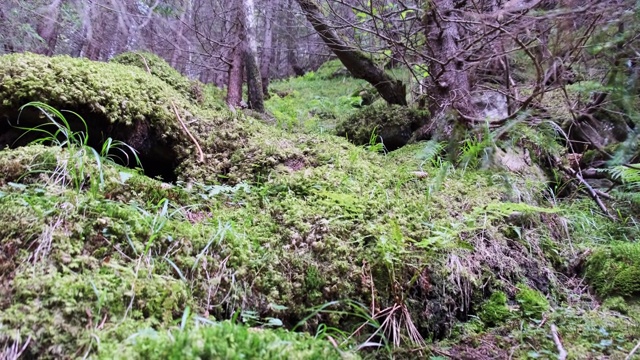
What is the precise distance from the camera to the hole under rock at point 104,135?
2.82 m

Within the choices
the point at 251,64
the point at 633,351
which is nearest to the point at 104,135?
the point at 251,64

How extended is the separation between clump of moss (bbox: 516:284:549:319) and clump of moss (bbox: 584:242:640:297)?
616 millimetres

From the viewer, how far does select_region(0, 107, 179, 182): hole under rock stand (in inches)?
111

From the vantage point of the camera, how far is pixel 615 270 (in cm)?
285

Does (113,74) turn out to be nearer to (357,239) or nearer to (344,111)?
(357,239)

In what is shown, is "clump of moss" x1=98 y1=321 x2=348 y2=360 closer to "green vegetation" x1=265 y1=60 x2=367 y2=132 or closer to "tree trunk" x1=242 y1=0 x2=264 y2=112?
"green vegetation" x1=265 y1=60 x2=367 y2=132

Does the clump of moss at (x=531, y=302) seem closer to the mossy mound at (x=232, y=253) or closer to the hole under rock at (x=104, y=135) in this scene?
the mossy mound at (x=232, y=253)

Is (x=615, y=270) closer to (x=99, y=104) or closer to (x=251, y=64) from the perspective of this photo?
(x=99, y=104)

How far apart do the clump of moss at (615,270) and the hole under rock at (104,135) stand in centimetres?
350

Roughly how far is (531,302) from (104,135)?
3.39 m

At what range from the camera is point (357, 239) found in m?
2.40

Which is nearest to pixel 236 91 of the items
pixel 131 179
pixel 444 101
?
pixel 444 101

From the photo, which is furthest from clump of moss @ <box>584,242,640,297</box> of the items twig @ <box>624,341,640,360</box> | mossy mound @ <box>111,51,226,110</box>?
mossy mound @ <box>111,51,226,110</box>

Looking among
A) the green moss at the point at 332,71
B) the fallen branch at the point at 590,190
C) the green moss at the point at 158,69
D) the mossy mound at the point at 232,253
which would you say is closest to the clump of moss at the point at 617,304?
the mossy mound at the point at 232,253
